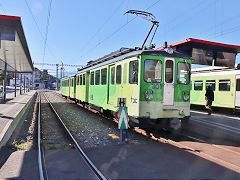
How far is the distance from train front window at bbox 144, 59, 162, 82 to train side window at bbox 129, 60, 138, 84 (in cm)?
30

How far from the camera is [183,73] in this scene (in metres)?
7.29

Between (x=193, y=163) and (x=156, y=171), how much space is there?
1.01 metres

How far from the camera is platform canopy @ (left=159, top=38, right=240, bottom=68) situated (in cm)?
1146

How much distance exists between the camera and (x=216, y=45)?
11883 mm

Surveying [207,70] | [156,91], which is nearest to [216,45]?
[207,70]

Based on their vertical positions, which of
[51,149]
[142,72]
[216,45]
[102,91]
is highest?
[216,45]

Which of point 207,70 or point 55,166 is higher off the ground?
point 207,70

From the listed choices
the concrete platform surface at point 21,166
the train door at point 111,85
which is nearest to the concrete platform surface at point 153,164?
the concrete platform surface at point 21,166

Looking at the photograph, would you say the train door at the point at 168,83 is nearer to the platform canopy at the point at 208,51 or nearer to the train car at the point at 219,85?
the platform canopy at the point at 208,51

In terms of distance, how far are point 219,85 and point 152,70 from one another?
911 cm

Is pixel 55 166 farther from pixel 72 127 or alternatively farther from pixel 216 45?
pixel 216 45

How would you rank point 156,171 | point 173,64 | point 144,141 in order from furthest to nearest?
point 173,64
point 144,141
point 156,171

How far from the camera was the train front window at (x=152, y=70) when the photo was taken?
6645 millimetres

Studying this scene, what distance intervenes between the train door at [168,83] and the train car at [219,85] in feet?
25.4
